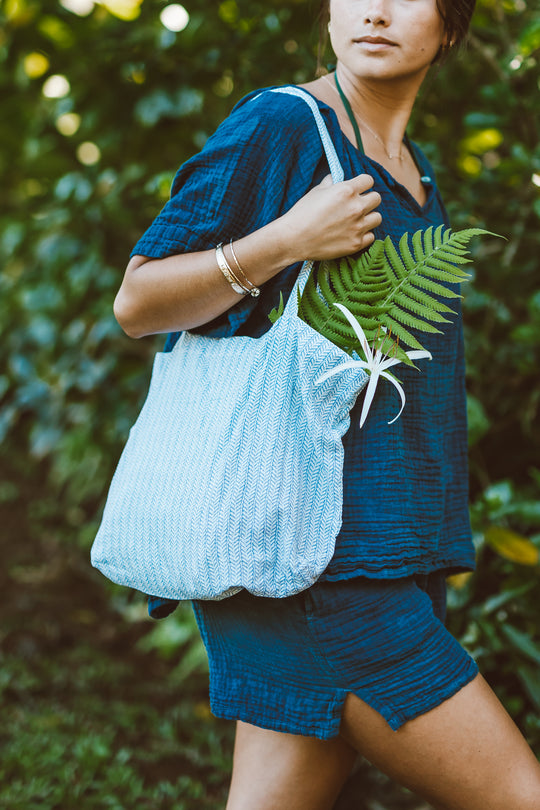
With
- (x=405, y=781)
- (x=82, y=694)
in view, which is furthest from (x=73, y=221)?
(x=405, y=781)

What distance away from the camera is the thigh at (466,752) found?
3.68 feet

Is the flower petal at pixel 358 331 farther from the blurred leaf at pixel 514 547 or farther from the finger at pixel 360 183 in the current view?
the blurred leaf at pixel 514 547

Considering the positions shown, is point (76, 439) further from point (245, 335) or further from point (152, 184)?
point (245, 335)

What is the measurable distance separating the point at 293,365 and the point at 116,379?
1.95 metres

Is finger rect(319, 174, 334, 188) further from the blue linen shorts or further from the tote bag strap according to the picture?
the blue linen shorts

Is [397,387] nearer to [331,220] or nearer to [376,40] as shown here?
[331,220]

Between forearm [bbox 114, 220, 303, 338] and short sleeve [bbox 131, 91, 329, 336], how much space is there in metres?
0.03

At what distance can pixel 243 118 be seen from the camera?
1.18m

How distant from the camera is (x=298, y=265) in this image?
1.19 metres

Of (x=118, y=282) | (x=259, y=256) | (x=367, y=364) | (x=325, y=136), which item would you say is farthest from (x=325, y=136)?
(x=118, y=282)

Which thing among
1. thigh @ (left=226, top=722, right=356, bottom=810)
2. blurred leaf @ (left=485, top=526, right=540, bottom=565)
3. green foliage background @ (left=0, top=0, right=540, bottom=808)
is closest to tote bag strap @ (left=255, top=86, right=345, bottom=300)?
green foliage background @ (left=0, top=0, right=540, bottom=808)

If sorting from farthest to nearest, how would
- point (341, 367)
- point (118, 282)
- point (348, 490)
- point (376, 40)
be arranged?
1. point (118, 282)
2. point (376, 40)
3. point (348, 490)
4. point (341, 367)

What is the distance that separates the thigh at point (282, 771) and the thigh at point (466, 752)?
0.89 ft

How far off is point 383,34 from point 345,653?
0.94m
